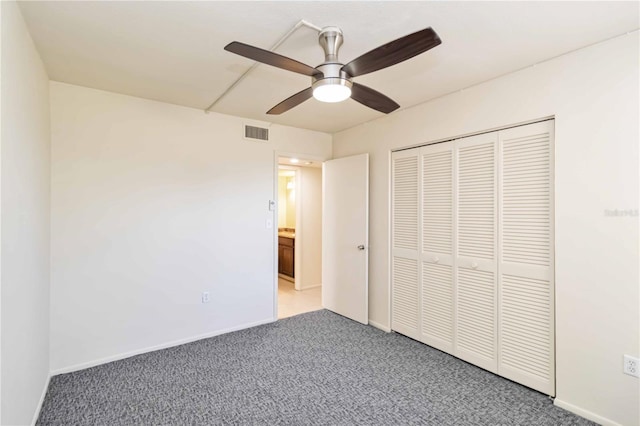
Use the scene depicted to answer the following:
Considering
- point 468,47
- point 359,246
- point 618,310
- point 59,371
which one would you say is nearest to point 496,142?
point 468,47

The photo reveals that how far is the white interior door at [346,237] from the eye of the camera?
3787mm

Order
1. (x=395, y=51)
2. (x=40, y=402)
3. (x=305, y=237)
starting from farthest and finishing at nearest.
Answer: (x=305, y=237) → (x=40, y=402) → (x=395, y=51)

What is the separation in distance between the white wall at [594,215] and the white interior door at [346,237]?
6.00 feet

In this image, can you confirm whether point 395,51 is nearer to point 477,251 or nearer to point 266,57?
point 266,57

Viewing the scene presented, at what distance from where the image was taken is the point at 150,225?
3066 mm

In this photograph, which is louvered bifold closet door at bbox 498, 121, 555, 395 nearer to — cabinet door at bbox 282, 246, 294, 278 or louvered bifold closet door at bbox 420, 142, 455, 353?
louvered bifold closet door at bbox 420, 142, 455, 353

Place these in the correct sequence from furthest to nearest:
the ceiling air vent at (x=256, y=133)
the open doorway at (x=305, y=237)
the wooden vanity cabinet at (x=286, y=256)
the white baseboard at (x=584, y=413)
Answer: the wooden vanity cabinet at (x=286, y=256) → the open doorway at (x=305, y=237) → the ceiling air vent at (x=256, y=133) → the white baseboard at (x=584, y=413)

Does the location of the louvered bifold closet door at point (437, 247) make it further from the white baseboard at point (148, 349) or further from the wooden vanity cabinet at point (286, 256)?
the wooden vanity cabinet at point (286, 256)

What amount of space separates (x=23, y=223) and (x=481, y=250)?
3293mm

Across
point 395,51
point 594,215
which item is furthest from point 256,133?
point 594,215

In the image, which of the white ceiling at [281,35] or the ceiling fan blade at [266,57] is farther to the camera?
the white ceiling at [281,35]

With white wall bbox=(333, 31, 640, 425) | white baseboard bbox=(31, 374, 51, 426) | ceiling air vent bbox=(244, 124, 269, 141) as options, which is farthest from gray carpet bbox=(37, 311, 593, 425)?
ceiling air vent bbox=(244, 124, 269, 141)

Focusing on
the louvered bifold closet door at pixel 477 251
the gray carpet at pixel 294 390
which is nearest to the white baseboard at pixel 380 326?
the gray carpet at pixel 294 390

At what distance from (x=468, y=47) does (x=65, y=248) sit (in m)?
3.55
